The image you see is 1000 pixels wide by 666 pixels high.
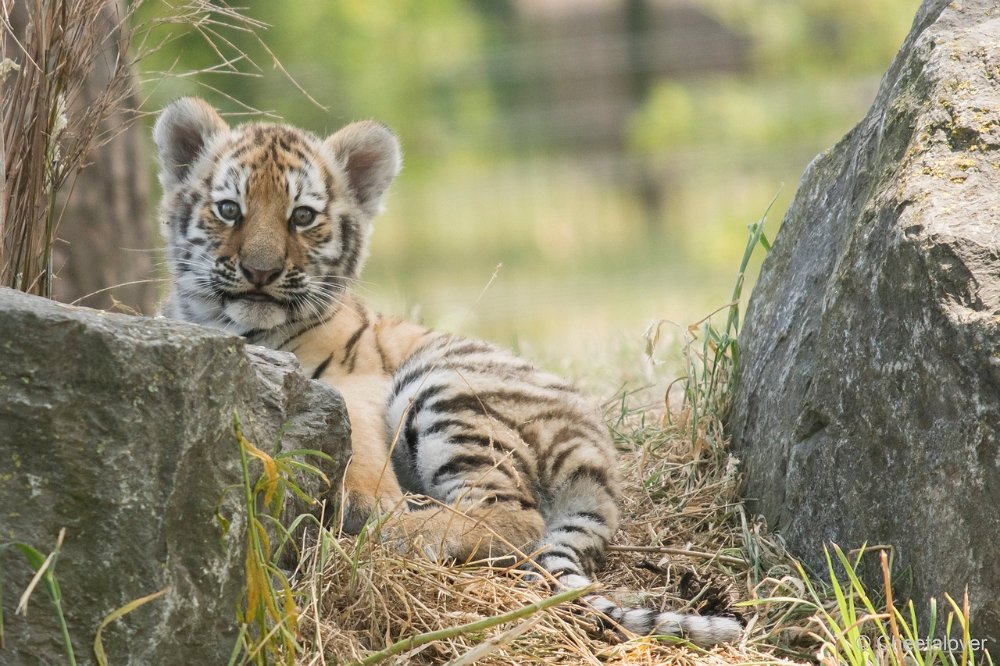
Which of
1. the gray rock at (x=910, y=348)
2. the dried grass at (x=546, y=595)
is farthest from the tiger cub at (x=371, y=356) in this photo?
the gray rock at (x=910, y=348)

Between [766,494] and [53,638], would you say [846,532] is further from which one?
[53,638]

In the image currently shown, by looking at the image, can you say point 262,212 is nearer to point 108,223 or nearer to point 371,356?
point 371,356

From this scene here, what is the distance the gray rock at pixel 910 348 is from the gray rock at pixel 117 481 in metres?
1.63

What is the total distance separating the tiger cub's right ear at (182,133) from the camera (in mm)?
A: 4648

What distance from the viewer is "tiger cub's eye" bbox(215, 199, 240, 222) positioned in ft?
14.4

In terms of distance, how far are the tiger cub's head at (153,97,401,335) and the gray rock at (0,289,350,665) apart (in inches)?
72.3

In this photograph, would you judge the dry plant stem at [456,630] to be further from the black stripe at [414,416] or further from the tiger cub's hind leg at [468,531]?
Result: the black stripe at [414,416]

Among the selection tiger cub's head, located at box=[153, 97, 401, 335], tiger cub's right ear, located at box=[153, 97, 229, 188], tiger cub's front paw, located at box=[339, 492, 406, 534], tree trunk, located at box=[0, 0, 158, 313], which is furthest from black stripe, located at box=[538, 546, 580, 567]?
tree trunk, located at box=[0, 0, 158, 313]

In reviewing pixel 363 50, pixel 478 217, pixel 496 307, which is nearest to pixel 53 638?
pixel 496 307

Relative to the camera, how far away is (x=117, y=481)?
2.33 metres

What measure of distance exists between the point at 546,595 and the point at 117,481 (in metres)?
1.31

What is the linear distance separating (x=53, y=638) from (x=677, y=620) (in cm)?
153

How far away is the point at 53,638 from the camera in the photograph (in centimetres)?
225

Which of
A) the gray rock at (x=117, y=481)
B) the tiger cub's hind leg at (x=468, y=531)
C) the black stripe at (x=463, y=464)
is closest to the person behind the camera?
the gray rock at (x=117, y=481)
